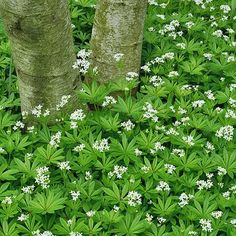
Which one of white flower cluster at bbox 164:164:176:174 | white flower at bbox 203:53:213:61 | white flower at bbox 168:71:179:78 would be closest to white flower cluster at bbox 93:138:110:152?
white flower cluster at bbox 164:164:176:174

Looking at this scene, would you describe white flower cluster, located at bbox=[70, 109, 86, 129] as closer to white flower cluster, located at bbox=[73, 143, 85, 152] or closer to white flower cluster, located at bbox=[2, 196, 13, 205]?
white flower cluster, located at bbox=[73, 143, 85, 152]

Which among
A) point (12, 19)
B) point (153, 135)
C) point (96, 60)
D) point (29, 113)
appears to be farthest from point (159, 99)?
point (12, 19)

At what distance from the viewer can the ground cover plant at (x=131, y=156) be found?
128 inches

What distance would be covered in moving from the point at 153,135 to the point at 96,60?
87cm

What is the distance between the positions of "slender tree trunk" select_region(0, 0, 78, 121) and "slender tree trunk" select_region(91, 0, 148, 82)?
37 cm

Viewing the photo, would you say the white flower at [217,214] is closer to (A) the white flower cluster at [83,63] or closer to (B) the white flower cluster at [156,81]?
(B) the white flower cluster at [156,81]

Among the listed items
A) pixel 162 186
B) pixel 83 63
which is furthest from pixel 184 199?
pixel 83 63

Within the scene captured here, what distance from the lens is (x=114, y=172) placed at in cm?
346

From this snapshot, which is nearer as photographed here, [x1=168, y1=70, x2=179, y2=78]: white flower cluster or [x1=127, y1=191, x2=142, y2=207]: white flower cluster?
[x1=127, y1=191, x2=142, y2=207]: white flower cluster

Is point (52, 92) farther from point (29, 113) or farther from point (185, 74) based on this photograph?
point (185, 74)

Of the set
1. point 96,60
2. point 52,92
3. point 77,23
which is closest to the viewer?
point 52,92

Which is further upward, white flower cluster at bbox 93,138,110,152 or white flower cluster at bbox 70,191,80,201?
white flower cluster at bbox 93,138,110,152

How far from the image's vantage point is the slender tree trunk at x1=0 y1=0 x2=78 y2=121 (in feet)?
11.1

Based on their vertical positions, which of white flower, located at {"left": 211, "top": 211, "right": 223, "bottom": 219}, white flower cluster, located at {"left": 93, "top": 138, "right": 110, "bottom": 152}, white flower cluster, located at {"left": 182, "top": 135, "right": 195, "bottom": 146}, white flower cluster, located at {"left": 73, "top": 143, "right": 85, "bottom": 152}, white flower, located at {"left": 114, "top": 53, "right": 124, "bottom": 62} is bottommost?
white flower, located at {"left": 211, "top": 211, "right": 223, "bottom": 219}
